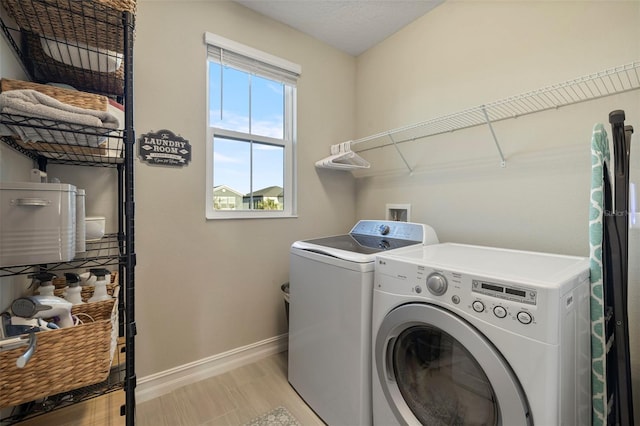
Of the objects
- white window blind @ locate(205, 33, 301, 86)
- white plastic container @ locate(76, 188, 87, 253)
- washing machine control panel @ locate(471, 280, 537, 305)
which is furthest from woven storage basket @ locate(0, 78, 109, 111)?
washing machine control panel @ locate(471, 280, 537, 305)

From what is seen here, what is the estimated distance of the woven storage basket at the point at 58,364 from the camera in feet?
2.47

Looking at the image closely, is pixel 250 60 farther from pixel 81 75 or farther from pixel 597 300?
pixel 597 300

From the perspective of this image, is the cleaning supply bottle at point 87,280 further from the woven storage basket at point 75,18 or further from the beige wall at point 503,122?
the beige wall at point 503,122

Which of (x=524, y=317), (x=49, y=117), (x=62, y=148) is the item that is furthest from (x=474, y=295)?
(x=62, y=148)

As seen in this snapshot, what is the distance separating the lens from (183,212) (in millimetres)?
1740

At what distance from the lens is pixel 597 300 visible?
0.99 m

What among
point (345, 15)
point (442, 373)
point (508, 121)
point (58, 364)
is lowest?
point (442, 373)

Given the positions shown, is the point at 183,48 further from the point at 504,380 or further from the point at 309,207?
the point at 504,380

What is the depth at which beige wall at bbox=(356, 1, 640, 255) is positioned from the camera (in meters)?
1.31

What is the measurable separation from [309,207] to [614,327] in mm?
1835

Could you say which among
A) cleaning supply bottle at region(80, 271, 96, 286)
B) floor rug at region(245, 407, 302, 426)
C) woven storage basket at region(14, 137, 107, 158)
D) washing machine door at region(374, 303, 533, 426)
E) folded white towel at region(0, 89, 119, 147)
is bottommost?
floor rug at region(245, 407, 302, 426)

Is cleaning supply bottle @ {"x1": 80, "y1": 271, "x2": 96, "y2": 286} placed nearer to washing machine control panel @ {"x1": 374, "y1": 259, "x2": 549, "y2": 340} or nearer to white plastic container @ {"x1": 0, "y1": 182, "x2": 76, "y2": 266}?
white plastic container @ {"x1": 0, "y1": 182, "x2": 76, "y2": 266}

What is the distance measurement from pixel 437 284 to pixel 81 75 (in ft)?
5.91

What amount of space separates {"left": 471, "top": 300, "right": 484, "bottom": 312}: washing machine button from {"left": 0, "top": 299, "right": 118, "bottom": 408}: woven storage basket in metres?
1.21
